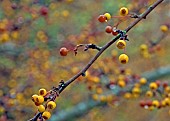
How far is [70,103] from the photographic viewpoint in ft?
21.0

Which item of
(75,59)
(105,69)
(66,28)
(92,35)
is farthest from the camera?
(66,28)

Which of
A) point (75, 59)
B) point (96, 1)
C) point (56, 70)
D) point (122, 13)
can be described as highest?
point (96, 1)

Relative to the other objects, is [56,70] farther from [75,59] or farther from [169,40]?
[169,40]

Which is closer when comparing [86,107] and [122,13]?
[122,13]

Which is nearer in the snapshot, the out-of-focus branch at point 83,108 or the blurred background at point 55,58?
the blurred background at point 55,58

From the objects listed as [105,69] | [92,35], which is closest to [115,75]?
[105,69]

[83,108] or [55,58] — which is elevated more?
[55,58]

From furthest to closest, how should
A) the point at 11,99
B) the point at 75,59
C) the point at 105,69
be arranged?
1. the point at 75,59
2. the point at 105,69
3. the point at 11,99

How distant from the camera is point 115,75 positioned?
3.93 meters

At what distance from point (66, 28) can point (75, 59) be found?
1.09 meters

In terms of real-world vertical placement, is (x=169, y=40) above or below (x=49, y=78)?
above

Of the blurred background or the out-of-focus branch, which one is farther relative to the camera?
the out-of-focus branch

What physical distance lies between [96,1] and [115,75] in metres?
2.69

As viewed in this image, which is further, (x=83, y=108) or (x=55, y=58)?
(x=55, y=58)
